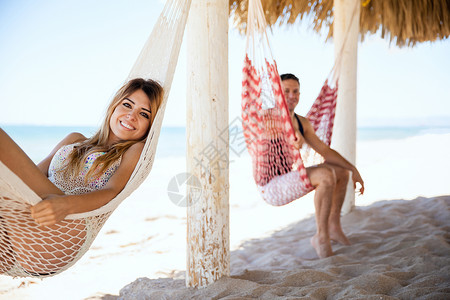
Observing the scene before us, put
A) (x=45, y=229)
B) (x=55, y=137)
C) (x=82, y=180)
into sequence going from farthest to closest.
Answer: (x=55, y=137)
(x=82, y=180)
(x=45, y=229)

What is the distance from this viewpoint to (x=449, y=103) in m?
18.8

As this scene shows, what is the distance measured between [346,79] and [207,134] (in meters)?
1.63

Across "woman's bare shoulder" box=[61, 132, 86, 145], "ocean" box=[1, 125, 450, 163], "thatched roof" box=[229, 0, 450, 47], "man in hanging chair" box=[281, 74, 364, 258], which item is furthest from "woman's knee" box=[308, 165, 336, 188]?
"ocean" box=[1, 125, 450, 163]

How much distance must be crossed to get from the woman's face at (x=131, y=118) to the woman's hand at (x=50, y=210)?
0.53 meters

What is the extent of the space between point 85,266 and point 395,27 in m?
3.25

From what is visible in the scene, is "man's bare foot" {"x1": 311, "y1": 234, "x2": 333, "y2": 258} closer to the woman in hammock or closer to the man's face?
the man's face

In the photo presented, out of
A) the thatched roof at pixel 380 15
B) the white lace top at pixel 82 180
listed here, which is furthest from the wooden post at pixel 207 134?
the thatched roof at pixel 380 15

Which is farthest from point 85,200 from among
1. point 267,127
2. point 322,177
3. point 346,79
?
point 346,79

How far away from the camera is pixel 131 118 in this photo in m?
1.59

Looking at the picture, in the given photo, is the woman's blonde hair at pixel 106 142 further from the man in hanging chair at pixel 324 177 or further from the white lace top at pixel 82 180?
the man in hanging chair at pixel 324 177

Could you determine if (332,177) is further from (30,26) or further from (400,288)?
(30,26)

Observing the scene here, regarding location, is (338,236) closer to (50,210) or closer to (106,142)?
(106,142)

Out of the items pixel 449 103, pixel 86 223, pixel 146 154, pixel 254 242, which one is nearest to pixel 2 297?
pixel 86 223

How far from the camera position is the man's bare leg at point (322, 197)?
198cm
